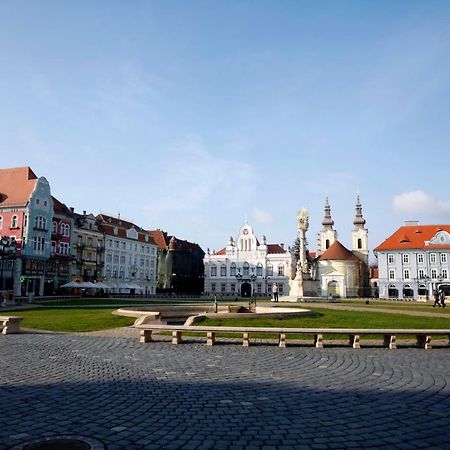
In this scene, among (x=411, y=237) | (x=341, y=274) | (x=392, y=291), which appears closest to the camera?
(x=392, y=291)

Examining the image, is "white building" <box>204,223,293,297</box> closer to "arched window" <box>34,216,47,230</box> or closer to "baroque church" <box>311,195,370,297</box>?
"baroque church" <box>311,195,370,297</box>

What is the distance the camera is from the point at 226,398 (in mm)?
7555

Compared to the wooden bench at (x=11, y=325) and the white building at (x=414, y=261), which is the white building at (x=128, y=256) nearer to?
the white building at (x=414, y=261)

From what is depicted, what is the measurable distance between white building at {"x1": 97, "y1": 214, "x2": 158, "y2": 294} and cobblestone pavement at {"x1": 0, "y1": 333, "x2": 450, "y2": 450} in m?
61.2

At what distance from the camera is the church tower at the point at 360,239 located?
107 m

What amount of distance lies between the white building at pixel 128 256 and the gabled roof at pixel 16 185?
18.2 metres

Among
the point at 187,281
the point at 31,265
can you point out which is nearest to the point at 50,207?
the point at 31,265

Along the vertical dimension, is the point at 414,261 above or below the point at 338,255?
below

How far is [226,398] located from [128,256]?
246ft

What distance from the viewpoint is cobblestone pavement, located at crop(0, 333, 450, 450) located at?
224 inches

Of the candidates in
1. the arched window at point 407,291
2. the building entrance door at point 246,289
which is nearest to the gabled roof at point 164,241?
the building entrance door at point 246,289

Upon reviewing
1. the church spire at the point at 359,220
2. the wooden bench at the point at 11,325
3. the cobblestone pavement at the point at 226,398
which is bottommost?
the cobblestone pavement at the point at 226,398

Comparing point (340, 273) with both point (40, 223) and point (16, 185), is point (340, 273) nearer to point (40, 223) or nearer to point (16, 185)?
point (40, 223)

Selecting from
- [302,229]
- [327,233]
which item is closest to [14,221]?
[302,229]
